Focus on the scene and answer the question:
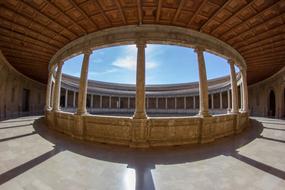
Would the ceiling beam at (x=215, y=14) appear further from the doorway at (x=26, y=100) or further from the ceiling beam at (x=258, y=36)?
the doorway at (x=26, y=100)

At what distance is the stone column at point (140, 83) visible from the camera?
23.7ft

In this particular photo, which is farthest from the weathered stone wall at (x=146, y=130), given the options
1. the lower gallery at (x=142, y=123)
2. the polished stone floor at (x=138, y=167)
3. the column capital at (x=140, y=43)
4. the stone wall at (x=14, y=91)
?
the stone wall at (x=14, y=91)

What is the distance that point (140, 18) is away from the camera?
7.36 meters

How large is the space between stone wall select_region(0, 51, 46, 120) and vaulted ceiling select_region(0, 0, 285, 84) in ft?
28.3

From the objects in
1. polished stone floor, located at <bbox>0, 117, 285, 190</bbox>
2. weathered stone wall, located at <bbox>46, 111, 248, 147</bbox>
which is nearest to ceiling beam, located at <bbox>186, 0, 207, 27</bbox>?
weathered stone wall, located at <bbox>46, 111, 248, 147</bbox>

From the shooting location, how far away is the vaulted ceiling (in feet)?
21.0

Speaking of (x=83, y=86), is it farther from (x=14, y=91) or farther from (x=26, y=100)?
(x=26, y=100)

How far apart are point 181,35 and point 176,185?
7717 mm

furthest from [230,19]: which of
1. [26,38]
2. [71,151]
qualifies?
[26,38]

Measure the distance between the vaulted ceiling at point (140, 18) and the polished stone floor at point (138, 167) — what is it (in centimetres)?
639

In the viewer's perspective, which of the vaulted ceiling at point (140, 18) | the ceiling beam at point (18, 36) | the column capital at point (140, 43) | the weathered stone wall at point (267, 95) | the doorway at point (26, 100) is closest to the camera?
the vaulted ceiling at point (140, 18)

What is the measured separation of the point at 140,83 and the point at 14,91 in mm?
22439

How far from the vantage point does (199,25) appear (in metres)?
8.16

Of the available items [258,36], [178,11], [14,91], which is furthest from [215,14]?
[14,91]
